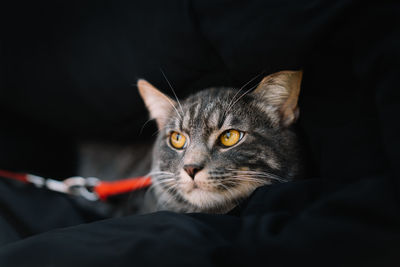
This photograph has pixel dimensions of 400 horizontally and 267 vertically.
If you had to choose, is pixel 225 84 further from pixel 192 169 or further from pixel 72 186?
pixel 72 186

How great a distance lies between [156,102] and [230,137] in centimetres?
30

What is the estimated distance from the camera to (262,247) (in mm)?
556

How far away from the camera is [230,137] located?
897 mm

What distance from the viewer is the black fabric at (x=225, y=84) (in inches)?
21.7

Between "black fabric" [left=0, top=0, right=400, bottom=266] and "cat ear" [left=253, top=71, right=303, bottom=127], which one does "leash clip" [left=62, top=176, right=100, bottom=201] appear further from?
"cat ear" [left=253, top=71, right=303, bottom=127]

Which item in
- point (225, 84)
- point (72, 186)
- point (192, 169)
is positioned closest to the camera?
point (192, 169)

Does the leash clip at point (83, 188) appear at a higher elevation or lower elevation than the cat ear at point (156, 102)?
lower

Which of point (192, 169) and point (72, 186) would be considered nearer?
point (192, 169)

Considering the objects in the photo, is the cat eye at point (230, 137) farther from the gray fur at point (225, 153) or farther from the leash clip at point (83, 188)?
the leash clip at point (83, 188)

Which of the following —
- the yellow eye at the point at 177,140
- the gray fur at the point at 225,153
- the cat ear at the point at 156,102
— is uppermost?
the cat ear at the point at 156,102

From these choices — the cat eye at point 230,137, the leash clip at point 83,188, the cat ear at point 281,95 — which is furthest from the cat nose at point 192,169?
the leash clip at point 83,188

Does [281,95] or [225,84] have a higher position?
[225,84]

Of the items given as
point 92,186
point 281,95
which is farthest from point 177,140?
point 92,186

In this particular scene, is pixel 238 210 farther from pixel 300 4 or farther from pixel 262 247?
pixel 300 4
